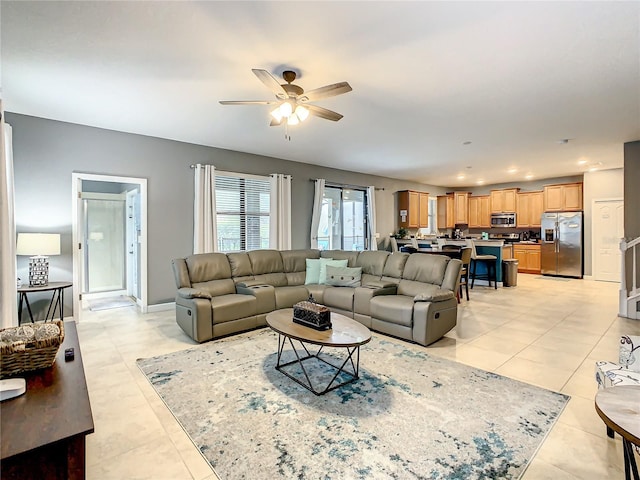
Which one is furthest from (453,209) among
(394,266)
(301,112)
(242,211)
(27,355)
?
(27,355)

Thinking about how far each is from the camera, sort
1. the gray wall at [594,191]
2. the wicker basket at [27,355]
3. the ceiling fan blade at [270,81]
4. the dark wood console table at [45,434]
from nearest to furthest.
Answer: the dark wood console table at [45,434]
the wicker basket at [27,355]
the ceiling fan blade at [270,81]
the gray wall at [594,191]

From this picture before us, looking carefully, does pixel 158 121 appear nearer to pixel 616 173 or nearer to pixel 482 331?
pixel 482 331

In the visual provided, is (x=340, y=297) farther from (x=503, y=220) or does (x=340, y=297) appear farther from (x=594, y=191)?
(x=503, y=220)

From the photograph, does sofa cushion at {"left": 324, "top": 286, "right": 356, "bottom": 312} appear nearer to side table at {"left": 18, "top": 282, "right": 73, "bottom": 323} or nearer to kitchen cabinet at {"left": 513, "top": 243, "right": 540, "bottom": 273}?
side table at {"left": 18, "top": 282, "right": 73, "bottom": 323}

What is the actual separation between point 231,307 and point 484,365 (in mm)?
2847

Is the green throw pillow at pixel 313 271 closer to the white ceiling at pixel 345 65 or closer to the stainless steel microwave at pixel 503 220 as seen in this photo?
the white ceiling at pixel 345 65

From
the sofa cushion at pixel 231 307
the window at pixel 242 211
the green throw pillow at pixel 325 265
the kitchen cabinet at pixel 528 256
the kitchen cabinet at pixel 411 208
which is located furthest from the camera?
the kitchen cabinet at pixel 411 208

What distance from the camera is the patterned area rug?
1834 millimetres

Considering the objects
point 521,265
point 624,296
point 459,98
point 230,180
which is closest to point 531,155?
point 624,296

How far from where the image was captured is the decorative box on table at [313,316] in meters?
2.83

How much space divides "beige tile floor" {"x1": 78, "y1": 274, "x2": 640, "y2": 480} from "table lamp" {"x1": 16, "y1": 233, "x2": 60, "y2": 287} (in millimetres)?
876

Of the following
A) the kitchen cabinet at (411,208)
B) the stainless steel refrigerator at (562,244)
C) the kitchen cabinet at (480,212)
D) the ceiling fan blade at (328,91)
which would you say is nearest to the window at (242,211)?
the ceiling fan blade at (328,91)

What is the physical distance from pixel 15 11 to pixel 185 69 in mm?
1116

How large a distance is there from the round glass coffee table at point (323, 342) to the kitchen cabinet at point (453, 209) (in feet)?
28.5
